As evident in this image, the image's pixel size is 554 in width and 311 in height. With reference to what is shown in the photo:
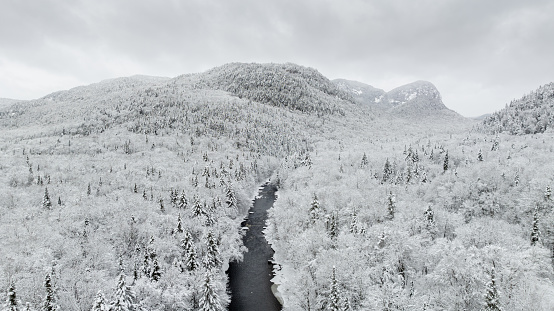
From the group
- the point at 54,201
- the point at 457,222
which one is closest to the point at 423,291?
the point at 457,222

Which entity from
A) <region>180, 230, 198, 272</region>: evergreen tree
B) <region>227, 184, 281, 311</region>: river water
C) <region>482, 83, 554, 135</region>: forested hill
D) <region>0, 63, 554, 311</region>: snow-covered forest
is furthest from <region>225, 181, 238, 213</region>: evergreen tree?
<region>482, 83, 554, 135</region>: forested hill

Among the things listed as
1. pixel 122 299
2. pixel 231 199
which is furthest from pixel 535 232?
pixel 231 199

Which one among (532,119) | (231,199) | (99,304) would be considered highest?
(532,119)

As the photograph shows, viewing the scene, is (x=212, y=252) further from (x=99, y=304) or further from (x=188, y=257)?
(x=99, y=304)

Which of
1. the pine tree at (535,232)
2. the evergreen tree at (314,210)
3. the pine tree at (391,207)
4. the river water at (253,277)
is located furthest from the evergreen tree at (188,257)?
the pine tree at (535,232)

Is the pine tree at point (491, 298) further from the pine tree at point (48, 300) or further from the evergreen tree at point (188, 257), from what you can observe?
the pine tree at point (48, 300)

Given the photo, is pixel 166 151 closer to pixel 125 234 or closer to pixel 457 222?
pixel 125 234

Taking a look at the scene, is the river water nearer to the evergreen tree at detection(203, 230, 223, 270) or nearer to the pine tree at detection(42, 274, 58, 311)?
the evergreen tree at detection(203, 230, 223, 270)
